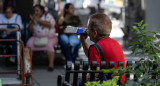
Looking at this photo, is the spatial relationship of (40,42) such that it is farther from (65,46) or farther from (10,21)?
(10,21)

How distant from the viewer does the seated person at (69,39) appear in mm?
9102

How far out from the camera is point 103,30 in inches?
156

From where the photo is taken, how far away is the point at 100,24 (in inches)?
155

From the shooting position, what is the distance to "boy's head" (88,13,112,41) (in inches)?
155

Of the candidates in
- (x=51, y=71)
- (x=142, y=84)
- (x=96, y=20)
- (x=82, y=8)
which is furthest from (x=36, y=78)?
(x=142, y=84)

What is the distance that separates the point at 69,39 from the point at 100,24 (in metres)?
5.21

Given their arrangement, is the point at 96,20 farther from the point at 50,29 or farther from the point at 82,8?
the point at 82,8

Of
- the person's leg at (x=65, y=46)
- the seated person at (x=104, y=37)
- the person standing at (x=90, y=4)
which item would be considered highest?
the person standing at (x=90, y=4)

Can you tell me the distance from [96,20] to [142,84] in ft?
3.97

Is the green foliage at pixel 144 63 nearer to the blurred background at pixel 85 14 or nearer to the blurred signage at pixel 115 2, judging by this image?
the blurred background at pixel 85 14

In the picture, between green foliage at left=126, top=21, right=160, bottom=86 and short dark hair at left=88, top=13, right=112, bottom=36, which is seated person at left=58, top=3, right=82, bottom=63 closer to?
short dark hair at left=88, top=13, right=112, bottom=36

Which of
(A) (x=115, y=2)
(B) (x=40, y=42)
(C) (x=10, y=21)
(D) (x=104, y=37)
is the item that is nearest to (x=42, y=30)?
(B) (x=40, y=42)

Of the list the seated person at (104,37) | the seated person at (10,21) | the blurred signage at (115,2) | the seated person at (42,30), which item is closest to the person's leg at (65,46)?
the seated person at (42,30)

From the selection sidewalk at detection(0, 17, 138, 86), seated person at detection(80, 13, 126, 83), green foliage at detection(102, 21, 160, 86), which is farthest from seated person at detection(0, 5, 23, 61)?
green foliage at detection(102, 21, 160, 86)
